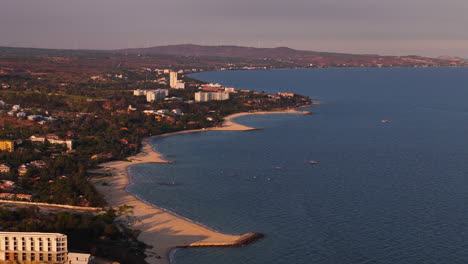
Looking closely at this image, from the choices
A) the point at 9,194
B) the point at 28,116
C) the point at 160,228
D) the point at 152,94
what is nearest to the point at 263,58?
the point at 152,94

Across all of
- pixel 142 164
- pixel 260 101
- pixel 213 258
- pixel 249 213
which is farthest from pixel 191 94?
pixel 213 258

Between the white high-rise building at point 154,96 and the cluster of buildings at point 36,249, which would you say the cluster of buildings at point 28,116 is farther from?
the cluster of buildings at point 36,249

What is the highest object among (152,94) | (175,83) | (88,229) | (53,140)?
(175,83)

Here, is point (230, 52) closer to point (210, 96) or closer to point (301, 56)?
point (301, 56)

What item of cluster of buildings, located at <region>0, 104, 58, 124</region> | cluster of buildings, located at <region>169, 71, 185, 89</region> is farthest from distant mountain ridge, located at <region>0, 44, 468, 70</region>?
cluster of buildings, located at <region>0, 104, 58, 124</region>

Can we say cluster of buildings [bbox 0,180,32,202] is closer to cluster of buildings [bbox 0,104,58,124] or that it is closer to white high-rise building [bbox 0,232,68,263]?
white high-rise building [bbox 0,232,68,263]

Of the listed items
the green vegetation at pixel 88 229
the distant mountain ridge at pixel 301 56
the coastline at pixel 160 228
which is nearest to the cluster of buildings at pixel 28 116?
the coastline at pixel 160 228
